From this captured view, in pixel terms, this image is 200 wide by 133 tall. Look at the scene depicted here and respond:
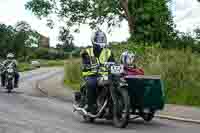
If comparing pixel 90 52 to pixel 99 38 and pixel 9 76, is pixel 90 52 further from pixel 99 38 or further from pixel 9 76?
pixel 9 76

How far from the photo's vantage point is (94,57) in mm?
12172

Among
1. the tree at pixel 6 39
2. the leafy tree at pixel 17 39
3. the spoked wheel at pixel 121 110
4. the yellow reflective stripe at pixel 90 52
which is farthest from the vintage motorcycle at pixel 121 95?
the tree at pixel 6 39

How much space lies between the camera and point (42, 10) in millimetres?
46906

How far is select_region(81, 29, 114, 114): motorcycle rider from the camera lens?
12.1 meters

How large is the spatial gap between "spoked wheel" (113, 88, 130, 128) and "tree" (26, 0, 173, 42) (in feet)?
96.3

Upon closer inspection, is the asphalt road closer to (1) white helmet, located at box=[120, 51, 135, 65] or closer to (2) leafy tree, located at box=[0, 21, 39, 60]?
(1) white helmet, located at box=[120, 51, 135, 65]

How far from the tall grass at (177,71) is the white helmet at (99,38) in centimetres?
586

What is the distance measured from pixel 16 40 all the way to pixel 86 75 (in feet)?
423

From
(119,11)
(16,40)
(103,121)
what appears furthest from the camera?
(16,40)

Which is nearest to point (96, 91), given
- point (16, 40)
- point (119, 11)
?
point (119, 11)

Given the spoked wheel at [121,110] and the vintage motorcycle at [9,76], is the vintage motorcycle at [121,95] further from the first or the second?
the vintage motorcycle at [9,76]

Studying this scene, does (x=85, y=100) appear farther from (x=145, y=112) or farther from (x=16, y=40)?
(x=16, y=40)

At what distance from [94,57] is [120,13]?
33.2m

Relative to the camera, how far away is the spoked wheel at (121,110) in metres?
11.0
